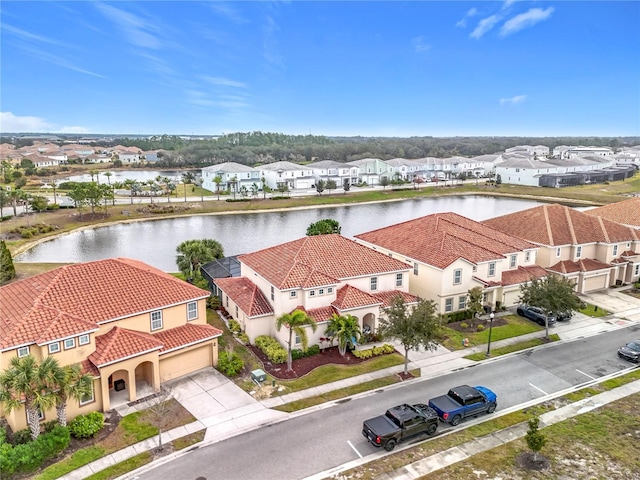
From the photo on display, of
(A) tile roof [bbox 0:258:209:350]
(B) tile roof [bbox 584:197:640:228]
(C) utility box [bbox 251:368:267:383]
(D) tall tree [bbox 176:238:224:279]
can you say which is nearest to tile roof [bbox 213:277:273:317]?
(A) tile roof [bbox 0:258:209:350]

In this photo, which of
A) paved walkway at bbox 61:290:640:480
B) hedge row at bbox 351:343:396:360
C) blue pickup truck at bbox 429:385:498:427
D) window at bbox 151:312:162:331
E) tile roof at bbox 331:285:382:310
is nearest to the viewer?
paved walkway at bbox 61:290:640:480

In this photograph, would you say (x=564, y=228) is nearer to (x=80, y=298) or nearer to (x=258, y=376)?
(x=258, y=376)

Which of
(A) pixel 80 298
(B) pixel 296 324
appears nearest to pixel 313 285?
(B) pixel 296 324

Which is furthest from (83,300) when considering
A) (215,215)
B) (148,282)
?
(215,215)

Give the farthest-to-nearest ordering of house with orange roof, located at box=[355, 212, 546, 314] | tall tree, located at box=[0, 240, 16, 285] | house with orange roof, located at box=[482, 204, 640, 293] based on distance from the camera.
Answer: house with orange roof, located at box=[482, 204, 640, 293] < tall tree, located at box=[0, 240, 16, 285] < house with orange roof, located at box=[355, 212, 546, 314]

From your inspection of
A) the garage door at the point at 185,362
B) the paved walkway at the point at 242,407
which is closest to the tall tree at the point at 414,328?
the paved walkway at the point at 242,407

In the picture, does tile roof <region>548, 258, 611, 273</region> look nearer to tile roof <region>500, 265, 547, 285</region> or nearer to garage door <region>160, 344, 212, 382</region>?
tile roof <region>500, 265, 547, 285</region>
